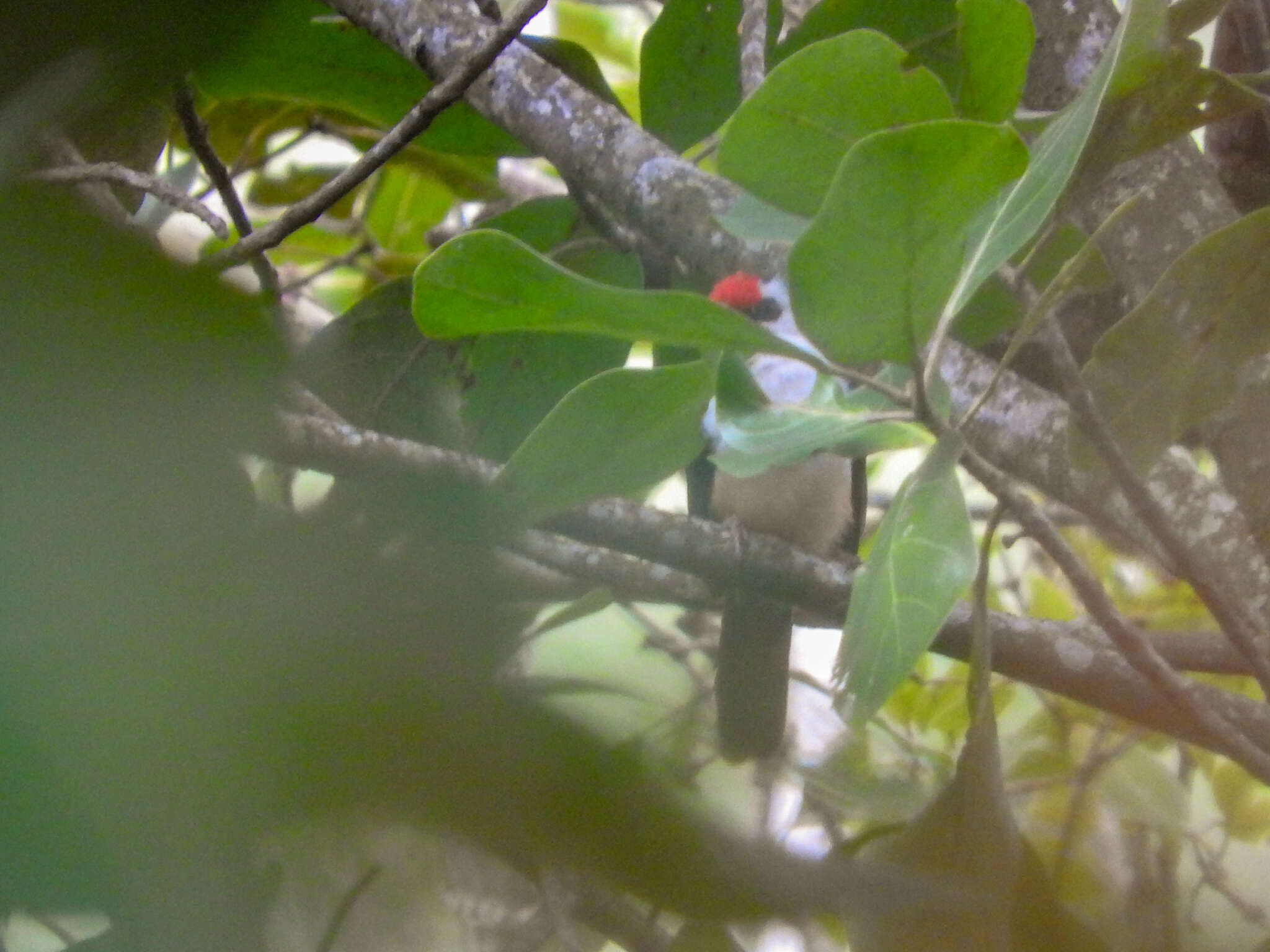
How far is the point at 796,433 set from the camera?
0.45 metres

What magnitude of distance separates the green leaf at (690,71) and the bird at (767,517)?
0.55 feet

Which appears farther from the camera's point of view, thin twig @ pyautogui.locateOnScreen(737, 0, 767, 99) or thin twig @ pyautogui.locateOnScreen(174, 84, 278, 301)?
thin twig @ pyautogui.locateOnScreen(737, 0, 767, 99)

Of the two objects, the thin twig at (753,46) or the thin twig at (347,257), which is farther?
the thin twig at (347,257)

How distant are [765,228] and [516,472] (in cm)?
22

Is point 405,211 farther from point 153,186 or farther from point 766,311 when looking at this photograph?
point 153,186

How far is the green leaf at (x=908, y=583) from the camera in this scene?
14.6 inches

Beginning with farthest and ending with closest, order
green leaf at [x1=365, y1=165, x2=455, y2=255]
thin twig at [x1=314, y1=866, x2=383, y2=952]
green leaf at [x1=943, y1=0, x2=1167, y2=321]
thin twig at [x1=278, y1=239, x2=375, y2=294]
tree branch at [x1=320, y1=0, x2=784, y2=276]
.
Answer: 1. green leaf at [x1=365, y1=165, x2=455, y2=255]
2. thin twig at [x1=278, y1=239, x2=375, y2=294]
3. tree branch at [x1=320, y1=0, x2=784, y2=276]
4. green leaf at [x1=943, y1=0, x2=1167, y2=321]
5. thin twig at [x1=314, y1=866, x2=383, y2=952]

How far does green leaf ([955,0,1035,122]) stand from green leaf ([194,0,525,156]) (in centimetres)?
44

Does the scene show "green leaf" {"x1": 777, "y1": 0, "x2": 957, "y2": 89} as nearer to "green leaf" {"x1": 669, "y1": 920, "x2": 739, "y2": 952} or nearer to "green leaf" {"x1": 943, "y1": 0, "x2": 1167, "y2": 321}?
"green leaf" {"x1": 943, "y1": 0, "x2": 1167, "y2": 321}

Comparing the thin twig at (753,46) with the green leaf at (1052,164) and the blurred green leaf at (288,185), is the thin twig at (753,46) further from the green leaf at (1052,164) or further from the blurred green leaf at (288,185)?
the blurred green leaf at (288,185)

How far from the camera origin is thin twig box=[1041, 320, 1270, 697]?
476 millimetres

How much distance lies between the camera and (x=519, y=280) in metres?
0.39

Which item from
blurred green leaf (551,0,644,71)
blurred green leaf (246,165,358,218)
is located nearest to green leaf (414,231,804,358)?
blurred green leaf (246,165,358,218)

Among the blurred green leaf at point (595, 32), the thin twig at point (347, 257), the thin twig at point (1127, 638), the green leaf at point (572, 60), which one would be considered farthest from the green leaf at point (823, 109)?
the blurred green leaf at point (595, 32)
